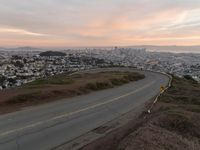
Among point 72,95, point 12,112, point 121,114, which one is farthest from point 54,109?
point 72,95

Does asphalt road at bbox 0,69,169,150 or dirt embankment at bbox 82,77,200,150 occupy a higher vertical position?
dirt embankment at bbox 82,77,200,150

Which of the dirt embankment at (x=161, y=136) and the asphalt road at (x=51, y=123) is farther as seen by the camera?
the asphalt road at (x=51, y=123)

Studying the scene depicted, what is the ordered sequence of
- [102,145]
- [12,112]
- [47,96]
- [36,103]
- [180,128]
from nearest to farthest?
[102,145], [180,128], [12,112], [36,103], [47,96]

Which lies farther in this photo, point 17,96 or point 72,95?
point 72,95

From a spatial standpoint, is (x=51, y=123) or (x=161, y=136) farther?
(x=51, y=123)

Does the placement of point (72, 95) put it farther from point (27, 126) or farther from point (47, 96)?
point (27, 126)

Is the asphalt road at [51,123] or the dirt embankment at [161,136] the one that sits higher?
the dirt embankment at [161,136]

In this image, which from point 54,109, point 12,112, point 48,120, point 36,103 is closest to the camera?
point 48,120

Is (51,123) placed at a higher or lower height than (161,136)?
lower

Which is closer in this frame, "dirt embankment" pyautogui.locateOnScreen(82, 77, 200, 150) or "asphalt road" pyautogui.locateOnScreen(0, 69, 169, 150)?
"dirt embankment" pyautogui.locateOnScreen(82, 77, 200, 150)

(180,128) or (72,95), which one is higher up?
(180,128)
